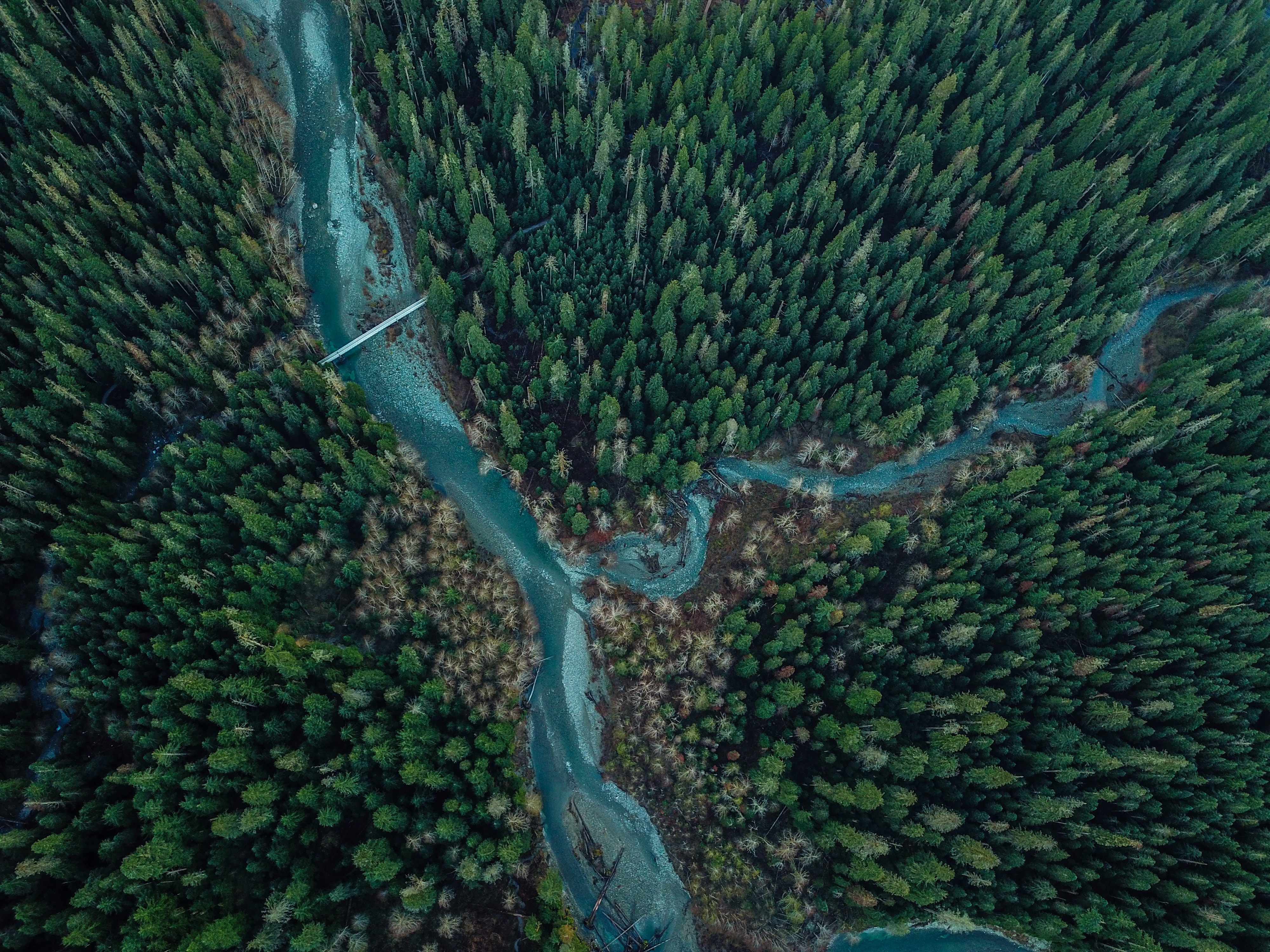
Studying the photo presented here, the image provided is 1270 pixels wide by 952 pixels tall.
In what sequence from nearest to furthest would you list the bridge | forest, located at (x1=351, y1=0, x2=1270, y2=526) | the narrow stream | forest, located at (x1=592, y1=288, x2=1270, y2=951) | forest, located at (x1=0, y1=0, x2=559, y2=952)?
Result: forest, located at (x1=0, y1=0, x2=559, y2=952)
forest, located at (x1=592, y1=288, x2=1270, y2=951)
the narrow stream
forest, located at (x1=351, y1=0, x2=1270, y2=526)
the bridge

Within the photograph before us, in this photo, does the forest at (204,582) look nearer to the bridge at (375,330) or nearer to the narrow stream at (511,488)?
the narrow stream at (511,488)

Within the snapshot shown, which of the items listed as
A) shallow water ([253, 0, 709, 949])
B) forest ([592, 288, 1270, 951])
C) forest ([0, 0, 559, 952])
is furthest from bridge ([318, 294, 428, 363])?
forest ([592, 288, 1270, 951])

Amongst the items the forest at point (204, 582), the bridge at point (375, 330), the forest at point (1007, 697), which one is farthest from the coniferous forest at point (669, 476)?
the bridge at point (375, 330)

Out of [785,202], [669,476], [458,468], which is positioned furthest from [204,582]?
[785,202]

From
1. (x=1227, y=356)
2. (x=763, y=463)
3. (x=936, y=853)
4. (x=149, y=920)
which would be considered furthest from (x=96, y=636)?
(x=1227, y=356)

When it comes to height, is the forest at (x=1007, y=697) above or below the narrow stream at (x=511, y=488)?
below

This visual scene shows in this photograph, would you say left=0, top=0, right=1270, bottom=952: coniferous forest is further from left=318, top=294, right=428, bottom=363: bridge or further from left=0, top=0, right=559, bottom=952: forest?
left=318, top=294, right=428, bottom=363: bridge
